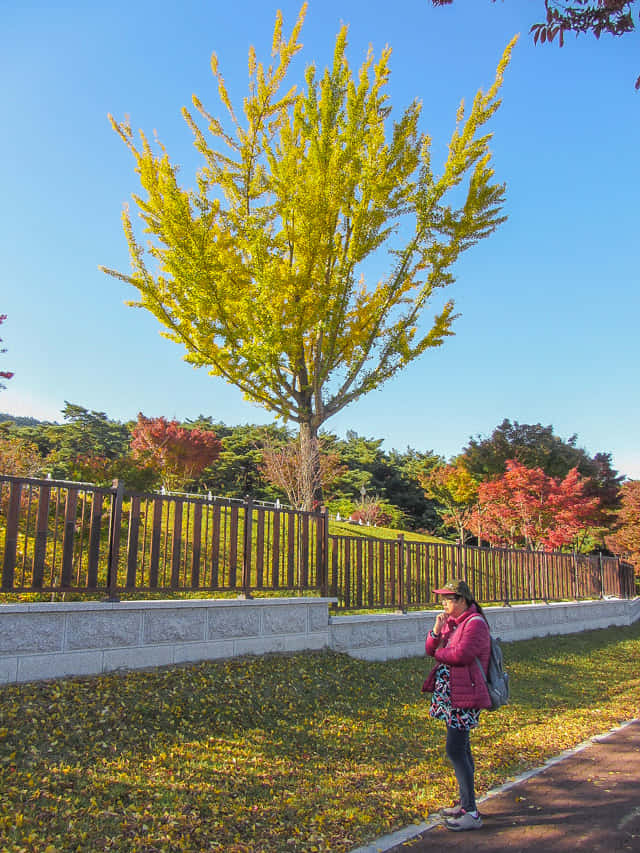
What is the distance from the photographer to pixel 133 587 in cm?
700

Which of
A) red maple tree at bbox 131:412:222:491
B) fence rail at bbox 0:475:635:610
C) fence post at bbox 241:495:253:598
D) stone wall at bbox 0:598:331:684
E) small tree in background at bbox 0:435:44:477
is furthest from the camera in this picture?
red maple tree at bbox 131:412:222:491

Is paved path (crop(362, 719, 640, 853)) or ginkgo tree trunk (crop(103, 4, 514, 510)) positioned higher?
ginkgo tree trunk (crop(103, 4, 514, 510))

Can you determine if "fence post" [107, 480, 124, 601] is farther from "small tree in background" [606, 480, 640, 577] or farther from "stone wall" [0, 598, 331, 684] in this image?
"small tree in background" [606, 480, 640, 577]

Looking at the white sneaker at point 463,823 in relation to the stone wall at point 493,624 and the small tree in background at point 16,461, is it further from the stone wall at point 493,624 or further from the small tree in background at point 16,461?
the small tree in background at point 16,461

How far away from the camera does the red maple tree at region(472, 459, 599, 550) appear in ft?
66.6

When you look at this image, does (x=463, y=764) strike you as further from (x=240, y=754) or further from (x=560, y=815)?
(x=240, y=754)

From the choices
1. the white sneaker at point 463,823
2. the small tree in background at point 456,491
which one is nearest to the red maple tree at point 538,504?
the small tree in background at point 456,491

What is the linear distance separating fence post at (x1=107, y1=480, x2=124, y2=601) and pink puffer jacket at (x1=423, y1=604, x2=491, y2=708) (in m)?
3.83

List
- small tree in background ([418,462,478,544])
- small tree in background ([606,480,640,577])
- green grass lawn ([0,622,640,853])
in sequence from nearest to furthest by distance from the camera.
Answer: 1. green grass lawn ([0,622,640,853])
2. small tree in background ([606,480,640,577])
3. small tree in background ([418,462,478,544])

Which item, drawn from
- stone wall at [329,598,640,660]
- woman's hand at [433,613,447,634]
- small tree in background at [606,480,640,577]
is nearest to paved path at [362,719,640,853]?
woman's hand at [433,613,447,634]

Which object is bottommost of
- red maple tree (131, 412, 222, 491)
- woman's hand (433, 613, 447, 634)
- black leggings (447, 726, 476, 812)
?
black leggings (447, 726, 476, 812)

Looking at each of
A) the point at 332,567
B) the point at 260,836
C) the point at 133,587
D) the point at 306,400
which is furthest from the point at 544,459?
the point at 260,836

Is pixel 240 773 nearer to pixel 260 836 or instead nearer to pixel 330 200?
pixel 260 836

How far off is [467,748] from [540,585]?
12460mm
